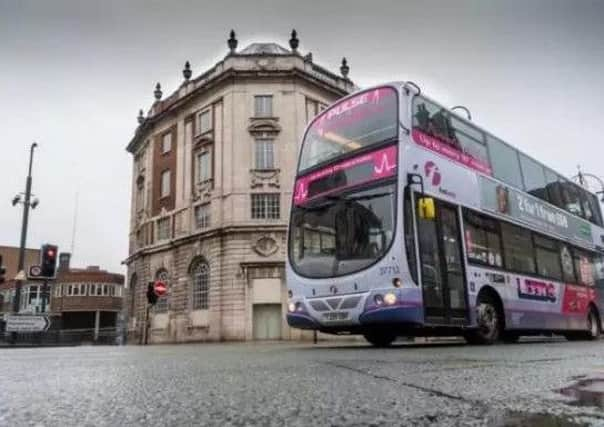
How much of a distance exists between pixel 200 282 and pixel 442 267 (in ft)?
86.4

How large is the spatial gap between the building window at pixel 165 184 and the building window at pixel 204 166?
3.90m

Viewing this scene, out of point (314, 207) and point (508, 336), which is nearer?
point (314, 207)

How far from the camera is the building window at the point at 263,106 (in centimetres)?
3338

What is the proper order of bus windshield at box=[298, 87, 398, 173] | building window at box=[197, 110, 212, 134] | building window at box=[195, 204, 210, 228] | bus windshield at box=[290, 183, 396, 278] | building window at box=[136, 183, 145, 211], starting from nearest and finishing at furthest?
bus windshield at box=[290, 183, 396, 278]
bus windshield at box=[298, 87, 398, 173]
building window at box=[195, 204, 210, 228]
building window at box=[197, 110, 212, 134]
building window at box=[136, 183, 145, 211]

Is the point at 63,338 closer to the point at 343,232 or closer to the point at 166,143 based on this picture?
the point at 166,143

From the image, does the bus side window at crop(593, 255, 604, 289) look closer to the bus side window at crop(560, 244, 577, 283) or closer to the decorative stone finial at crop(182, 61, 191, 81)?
the bus side window at crop(560, 244, 577, 283)

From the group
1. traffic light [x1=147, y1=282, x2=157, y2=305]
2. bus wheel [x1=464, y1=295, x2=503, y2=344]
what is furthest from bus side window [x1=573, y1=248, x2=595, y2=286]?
traffic light [x1=147, y1=282, x2=157, y2=305]

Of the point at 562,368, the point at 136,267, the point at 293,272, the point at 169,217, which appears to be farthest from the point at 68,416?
the point at 136,267

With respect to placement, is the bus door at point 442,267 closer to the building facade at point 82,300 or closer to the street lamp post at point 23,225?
the street lamp post at point 23,225

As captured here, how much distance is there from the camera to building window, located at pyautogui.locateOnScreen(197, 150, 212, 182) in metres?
34.1

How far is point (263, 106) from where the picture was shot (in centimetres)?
3347

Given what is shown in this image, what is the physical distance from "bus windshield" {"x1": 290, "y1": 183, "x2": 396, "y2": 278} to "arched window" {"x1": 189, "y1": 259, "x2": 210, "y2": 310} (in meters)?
23.8

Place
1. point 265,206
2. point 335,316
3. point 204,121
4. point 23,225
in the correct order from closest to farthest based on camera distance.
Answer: point 335,316, point 23,225, point 265,206, point 204,121

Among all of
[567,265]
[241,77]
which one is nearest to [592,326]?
[567,265]
